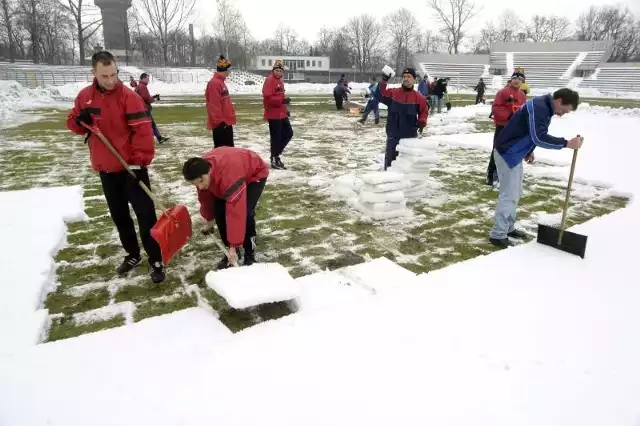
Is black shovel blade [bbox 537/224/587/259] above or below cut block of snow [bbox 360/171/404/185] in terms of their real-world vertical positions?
below

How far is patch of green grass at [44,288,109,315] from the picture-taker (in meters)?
3.00

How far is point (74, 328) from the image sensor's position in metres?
2.78

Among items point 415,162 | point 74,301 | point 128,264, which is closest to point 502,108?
point 415,162

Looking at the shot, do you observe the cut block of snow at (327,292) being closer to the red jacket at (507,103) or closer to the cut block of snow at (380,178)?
the cut block of snow at (380,178)

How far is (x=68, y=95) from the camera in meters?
23.2

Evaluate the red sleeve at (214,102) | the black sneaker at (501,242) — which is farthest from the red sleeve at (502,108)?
the red sleeve at (214,102)

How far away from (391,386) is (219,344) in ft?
3.34

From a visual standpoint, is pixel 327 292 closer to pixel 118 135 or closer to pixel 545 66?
pixel 118 135

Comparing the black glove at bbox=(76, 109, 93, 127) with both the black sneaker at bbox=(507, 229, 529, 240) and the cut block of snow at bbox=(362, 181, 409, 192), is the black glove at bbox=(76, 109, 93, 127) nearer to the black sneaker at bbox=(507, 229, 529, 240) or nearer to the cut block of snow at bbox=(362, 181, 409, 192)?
the cut block of snow at bbox=(362, 181, 409, 192)

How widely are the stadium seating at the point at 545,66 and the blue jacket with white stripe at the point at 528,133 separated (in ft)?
133

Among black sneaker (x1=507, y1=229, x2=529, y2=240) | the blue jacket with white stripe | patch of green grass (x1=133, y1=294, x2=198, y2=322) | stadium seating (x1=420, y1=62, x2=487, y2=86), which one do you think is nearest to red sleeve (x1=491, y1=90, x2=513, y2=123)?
the blue jacket with white stripe

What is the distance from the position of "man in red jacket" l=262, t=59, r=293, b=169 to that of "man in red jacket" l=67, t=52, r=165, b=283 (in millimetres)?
3544

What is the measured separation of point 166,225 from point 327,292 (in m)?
1.29

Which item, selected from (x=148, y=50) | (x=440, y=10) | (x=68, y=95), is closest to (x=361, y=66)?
(x=440, y=10)
